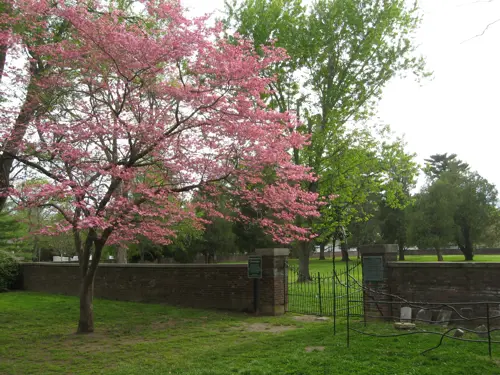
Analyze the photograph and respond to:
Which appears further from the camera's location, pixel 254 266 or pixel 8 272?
pixel 8 272

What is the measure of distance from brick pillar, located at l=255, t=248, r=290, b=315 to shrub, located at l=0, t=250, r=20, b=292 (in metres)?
15.8

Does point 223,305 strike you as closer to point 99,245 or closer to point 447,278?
point 99,245

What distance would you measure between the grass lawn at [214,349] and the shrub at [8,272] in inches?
425

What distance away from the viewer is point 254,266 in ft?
43.8

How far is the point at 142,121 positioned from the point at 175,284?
24.9ft

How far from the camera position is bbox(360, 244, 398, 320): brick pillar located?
35.3 ft

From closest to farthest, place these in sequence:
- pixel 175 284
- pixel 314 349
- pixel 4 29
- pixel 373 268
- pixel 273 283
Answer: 1. pixel 314 349
2. pixel 4 29
3. pixel 373 268
4. pixel 273 283
5. pixel 175 284

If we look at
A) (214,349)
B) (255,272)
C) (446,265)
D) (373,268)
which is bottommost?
(214,349)

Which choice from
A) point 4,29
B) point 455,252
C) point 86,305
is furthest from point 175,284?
point 455,252

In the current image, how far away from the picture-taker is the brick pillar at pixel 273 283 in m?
13.1

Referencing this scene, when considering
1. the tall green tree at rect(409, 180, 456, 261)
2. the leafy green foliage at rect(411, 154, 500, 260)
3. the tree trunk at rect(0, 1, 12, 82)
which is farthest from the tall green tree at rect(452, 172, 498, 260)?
the tree trunk at rect(0, 1, 12, 82)

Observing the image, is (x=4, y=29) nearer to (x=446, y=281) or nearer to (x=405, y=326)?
(x=405, y=326)

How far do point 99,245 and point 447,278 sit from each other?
26.8 feet

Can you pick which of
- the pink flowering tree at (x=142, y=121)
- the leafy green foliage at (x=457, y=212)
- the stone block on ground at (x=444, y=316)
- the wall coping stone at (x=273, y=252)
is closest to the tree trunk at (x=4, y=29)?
the pink flowering tree at (x=142, y=121)
